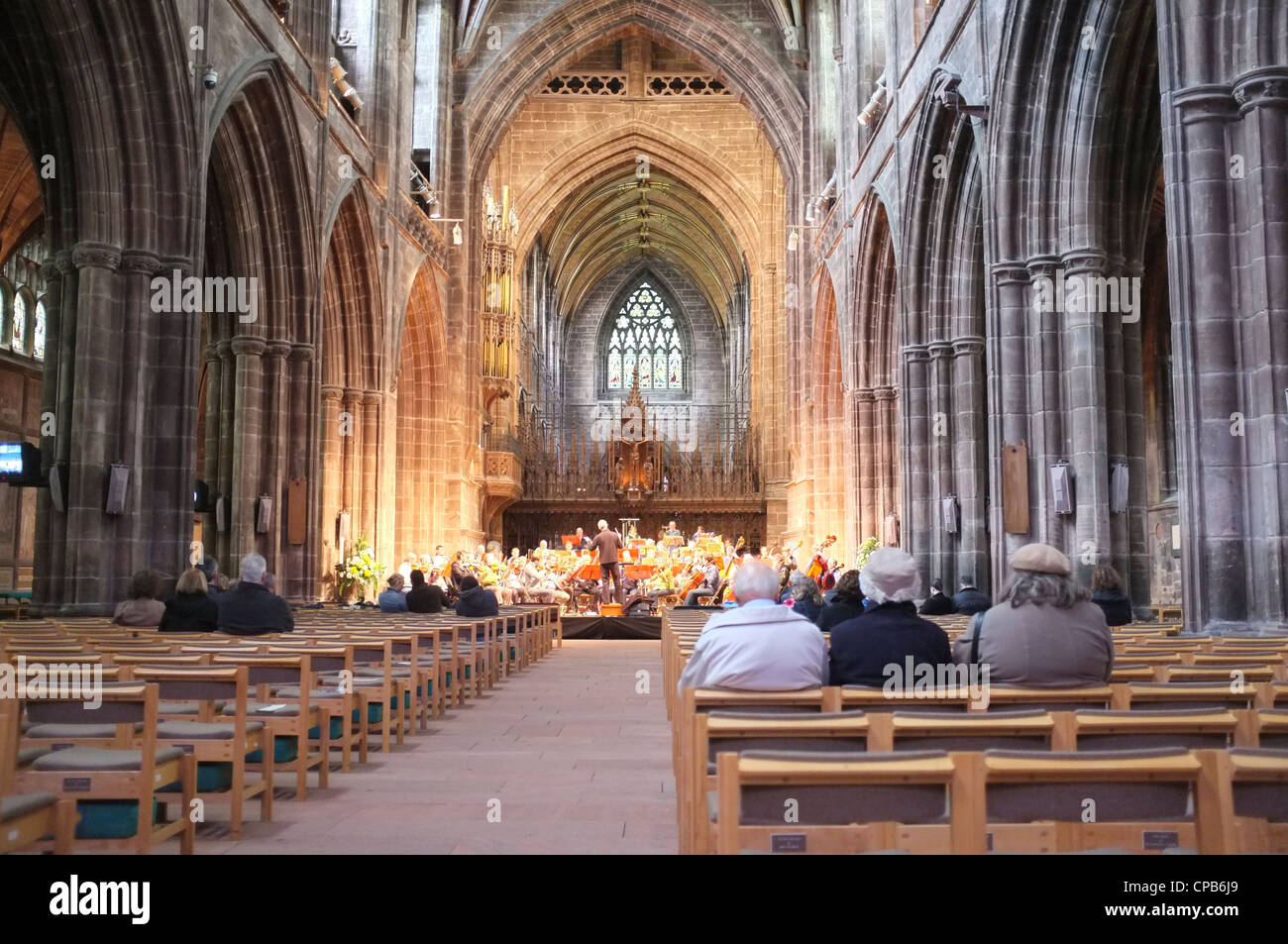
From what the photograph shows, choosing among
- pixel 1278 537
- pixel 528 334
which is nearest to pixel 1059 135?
pixel 1278 537

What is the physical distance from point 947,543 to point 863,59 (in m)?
10.4

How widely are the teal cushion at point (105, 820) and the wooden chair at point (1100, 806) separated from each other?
2.73 meters

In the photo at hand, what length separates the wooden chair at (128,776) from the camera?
357cm

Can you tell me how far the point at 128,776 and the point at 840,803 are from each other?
89.6 inches

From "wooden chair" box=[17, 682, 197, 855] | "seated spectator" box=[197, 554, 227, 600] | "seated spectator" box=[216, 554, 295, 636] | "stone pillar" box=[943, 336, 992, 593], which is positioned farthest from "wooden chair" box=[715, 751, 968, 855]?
"stone pillar" box=[943, 336, 992, 593]

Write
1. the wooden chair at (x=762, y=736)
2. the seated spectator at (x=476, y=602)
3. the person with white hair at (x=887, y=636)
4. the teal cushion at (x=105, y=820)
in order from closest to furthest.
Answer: the wooden chair at (x=762, y=736) → the teal cushion at (x=105, y=820) → the person with white hair at (x=887, y=636) → the seated spectator at (x=476, y=602)

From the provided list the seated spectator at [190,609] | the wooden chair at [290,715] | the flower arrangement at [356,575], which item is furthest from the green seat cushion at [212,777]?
the flower arrangement at [356,575]

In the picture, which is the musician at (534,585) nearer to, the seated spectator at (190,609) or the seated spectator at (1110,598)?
the seated spectator at (190,609)

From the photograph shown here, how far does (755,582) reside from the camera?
15.1 feet

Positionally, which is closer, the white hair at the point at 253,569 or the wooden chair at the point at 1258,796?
the wooden chair at the point at 1258,796

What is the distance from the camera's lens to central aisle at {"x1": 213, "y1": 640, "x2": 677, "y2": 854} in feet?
14.4

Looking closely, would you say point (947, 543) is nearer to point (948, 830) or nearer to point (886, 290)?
point (886, 290)

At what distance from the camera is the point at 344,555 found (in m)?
21.2
